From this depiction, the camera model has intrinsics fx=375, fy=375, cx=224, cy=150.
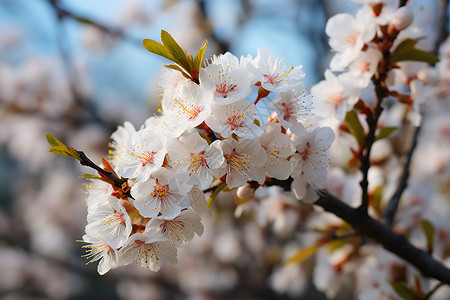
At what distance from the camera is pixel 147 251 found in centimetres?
88

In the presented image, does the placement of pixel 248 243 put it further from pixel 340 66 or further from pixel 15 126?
pixel 15 126

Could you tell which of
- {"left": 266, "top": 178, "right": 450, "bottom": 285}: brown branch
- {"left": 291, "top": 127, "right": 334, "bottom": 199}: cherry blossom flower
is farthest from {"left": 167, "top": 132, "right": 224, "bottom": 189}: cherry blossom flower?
{"left": 266, "top": 178, "right": 450, "bottom": 285}: brown branch

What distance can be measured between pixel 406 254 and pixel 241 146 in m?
0.68

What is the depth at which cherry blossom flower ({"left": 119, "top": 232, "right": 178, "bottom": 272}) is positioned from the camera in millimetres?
816

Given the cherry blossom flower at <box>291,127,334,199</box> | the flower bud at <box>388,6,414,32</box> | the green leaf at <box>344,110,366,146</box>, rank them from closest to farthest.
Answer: the cherry blossom flower at <box>291,127,334,199</box> → the flower bud at <box>388,6,414,32</box> → the green leaf at <box>344,110,366,146</box>

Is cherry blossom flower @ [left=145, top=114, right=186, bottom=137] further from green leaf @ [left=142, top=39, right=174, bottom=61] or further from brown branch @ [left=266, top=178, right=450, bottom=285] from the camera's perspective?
brown branch @ [left=266, top=178, right=450, bottom=285]

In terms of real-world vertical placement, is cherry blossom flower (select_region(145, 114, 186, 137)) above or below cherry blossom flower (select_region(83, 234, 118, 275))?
above

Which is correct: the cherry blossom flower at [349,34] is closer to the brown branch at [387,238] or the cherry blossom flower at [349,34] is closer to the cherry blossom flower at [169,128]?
the brown branch at [387,238]

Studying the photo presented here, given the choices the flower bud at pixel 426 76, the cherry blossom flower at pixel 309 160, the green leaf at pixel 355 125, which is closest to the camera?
the cherry blossom flower at pixel 309 160

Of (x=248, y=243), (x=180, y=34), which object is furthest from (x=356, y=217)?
(x=180, y=34)

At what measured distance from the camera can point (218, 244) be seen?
3.52 m

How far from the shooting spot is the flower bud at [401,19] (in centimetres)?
103

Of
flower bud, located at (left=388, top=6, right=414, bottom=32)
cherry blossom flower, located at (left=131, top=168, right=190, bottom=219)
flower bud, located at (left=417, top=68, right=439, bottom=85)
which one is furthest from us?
flower bud, located at (left=417, top=68, right=439, bottom=85)

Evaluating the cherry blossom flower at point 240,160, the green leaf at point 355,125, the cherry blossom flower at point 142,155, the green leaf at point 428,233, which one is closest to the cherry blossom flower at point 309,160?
the cherry blossom flower at point 240,160
